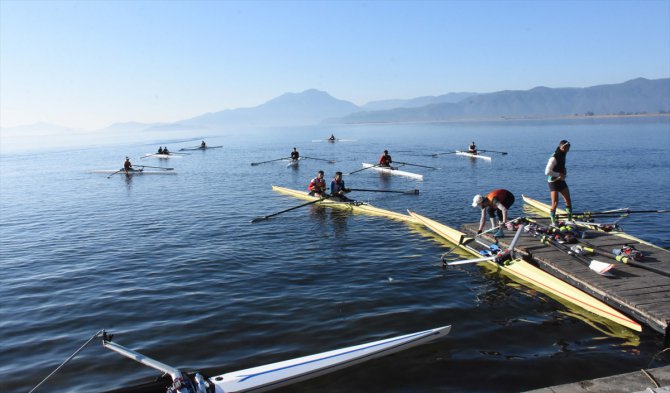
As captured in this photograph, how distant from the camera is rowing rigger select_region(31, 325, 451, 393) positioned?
7.26m

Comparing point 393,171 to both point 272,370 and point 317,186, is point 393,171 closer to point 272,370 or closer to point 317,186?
point 317,186

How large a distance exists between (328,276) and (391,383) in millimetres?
6330

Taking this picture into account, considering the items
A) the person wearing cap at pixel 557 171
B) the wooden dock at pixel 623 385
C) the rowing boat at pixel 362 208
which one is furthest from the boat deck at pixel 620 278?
the rowing boat at pixel 362 208

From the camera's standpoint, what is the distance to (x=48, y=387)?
884cm

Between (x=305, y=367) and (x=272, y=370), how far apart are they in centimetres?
63

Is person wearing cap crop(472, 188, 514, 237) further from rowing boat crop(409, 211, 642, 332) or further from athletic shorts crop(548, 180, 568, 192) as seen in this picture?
athletic shorts crop(548, 180, 568, 192)

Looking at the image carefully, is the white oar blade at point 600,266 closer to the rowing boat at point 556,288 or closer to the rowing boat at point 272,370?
the rowing boat at point 556,288

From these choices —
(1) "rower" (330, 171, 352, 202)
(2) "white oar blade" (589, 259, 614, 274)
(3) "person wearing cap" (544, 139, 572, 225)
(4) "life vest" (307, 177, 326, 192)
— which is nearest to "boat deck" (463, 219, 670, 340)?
(2) "white oar blade" (589, 259, 614, 274)

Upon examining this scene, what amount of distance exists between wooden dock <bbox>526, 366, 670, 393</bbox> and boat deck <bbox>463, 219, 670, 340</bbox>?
228cm

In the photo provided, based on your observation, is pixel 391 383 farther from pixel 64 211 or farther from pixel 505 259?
pixel 64 211

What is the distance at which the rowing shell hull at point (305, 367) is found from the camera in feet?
25.1

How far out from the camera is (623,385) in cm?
708

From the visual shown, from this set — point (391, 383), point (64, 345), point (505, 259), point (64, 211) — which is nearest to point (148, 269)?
point (64, 345)

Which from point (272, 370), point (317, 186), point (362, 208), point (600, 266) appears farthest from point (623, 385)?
point (317, 186)
